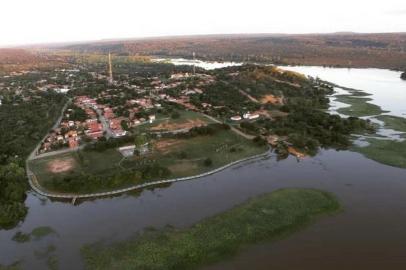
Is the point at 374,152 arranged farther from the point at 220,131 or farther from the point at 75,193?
the point at 75,193

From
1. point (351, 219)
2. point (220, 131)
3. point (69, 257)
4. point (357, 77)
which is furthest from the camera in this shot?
point (357, 77)

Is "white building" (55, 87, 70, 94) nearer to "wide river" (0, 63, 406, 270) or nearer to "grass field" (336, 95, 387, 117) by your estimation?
"wide river" (0, 63, 406, 270)

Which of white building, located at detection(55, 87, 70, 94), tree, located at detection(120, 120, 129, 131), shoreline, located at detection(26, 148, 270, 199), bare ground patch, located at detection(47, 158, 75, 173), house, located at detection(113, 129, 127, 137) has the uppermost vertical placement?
tree, located at detection(120, 120, 129, 131)

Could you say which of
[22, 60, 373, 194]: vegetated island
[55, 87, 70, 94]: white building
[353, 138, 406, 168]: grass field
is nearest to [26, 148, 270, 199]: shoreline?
[22, 60, 373, 194]: vegetated island

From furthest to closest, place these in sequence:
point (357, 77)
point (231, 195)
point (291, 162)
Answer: point (357, 77) → point (291, 162) → point (231, 195)

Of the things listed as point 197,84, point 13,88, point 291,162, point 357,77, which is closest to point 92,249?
point 291,162

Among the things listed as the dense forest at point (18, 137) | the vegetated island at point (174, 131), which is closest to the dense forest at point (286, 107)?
the vegetated island at point (174, 131)
